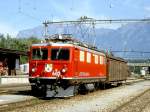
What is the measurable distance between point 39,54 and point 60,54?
→ 3.99 ft

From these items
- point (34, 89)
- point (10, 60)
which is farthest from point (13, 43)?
point (34, 89)

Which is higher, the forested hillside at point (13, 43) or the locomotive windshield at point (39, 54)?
the forested hillside at point (13, 43)

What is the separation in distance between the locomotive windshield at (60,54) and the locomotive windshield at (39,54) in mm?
404

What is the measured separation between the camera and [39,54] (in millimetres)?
26047

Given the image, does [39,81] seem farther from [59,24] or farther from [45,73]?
[59,24]

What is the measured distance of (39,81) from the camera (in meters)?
25.1

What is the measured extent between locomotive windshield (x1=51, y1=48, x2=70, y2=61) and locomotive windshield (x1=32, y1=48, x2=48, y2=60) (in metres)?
0.40

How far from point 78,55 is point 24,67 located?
58.9 meters

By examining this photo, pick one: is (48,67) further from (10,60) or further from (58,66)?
(10,60)

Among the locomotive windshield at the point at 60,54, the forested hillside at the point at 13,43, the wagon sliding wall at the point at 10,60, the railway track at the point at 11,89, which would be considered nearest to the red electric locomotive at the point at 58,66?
the locomotive windshield at the point at 60,54

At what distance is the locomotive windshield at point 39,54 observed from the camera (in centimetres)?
2593

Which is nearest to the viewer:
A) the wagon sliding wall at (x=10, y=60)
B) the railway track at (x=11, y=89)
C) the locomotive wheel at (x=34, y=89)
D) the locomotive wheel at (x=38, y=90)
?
the locomotive wheel at (x=38, y=90)

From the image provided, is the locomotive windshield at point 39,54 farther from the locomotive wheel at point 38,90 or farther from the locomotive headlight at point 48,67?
the locomotive wheel at point 38,90

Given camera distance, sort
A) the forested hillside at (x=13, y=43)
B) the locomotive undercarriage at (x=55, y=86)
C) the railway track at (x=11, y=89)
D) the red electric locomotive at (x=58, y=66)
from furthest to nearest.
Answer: the forested hillside at (x=13, y=43), the railway track at (x=11, y=89), the red electric locomotive at (x=58, y=66), the locomotive undercarriage at (x=55, y=86)
